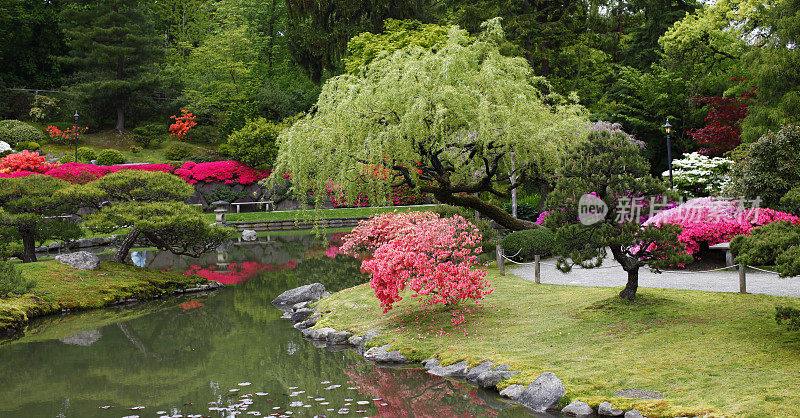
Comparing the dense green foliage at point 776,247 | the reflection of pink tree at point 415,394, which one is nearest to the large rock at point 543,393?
the reflection of pink tree at point 415,394

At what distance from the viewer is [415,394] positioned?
836 cm

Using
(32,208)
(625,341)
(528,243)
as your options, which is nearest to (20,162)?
(32,208)

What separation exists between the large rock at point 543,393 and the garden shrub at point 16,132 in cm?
3770

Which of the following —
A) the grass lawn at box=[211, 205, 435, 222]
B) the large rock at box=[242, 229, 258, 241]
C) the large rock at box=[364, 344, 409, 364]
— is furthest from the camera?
the grass lawn at box=[211, 205, 435, 222]

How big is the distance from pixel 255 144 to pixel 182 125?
8.02 metres

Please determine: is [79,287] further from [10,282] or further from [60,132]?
[60,132]

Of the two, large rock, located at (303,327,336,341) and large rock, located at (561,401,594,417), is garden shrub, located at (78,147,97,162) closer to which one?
large rock, located at (303,327,336,341)

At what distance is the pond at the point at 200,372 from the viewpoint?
8.08 m

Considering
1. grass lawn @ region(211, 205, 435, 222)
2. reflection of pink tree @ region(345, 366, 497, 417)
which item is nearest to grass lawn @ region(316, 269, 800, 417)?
reflection of pink tree @ region(345, 366, 497, 417)

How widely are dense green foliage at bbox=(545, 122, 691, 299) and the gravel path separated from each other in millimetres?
2708

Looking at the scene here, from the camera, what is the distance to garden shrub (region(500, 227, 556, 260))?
1708cm

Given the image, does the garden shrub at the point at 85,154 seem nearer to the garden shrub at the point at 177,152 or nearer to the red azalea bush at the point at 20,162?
the garden shrub at the point at 177,152

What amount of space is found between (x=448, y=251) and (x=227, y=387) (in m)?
4.51

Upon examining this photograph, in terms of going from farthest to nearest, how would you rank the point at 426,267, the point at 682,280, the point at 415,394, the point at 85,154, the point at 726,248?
the point at 85,154 → the point at 726,248 → the point at 682,280 → the point at 426,267 → the point at 415,394
